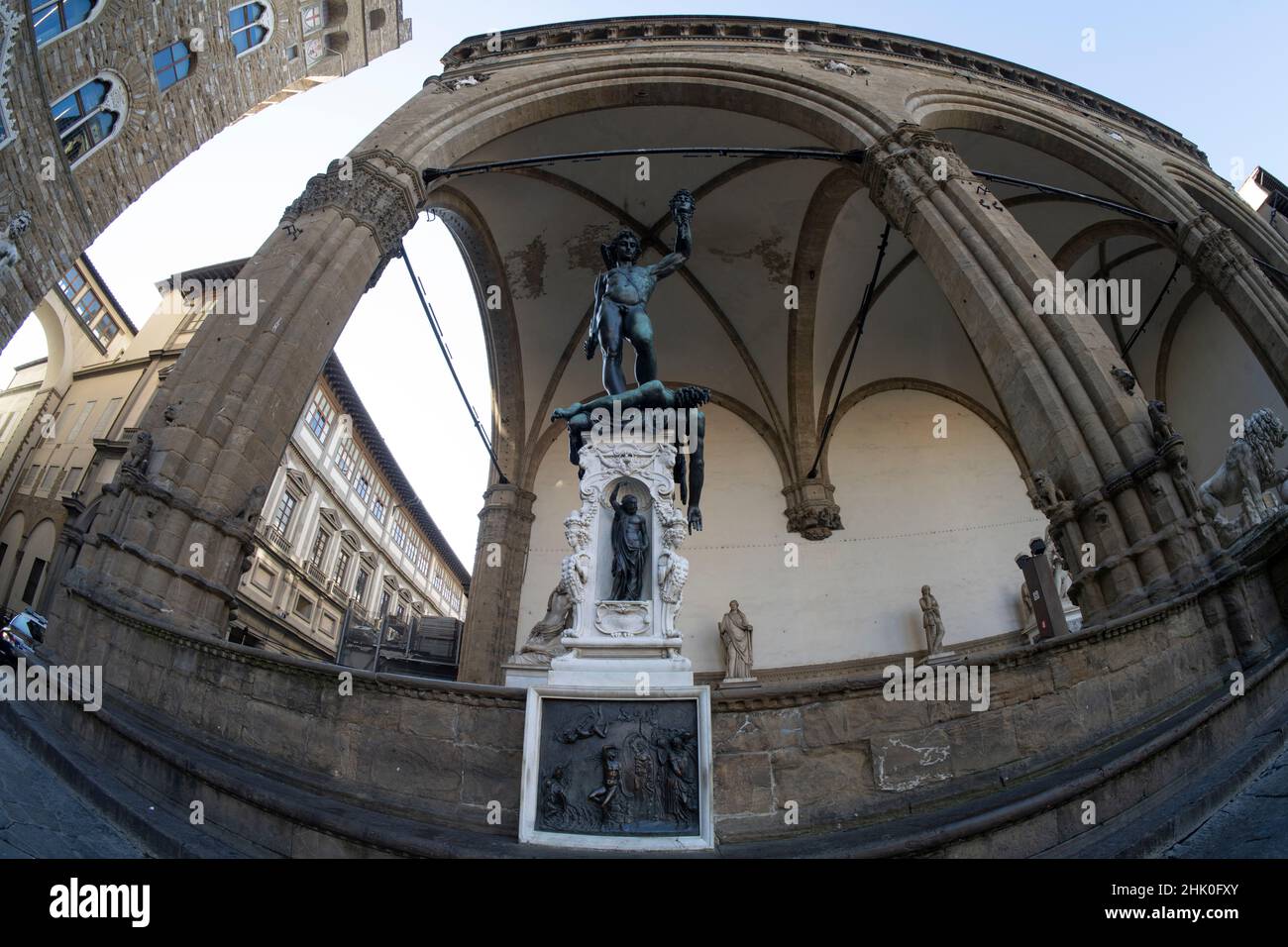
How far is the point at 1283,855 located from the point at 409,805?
395cm

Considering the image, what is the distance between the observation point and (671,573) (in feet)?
13.9

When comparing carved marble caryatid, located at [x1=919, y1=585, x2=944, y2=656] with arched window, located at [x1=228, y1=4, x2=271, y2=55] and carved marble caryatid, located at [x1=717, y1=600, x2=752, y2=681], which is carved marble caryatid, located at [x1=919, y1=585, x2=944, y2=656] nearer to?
carved marble caryatid, located at [x1=717, y1=600, x2=752, y2=681]

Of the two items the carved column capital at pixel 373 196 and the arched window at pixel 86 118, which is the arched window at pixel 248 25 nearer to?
the arched window at pixel 86 118

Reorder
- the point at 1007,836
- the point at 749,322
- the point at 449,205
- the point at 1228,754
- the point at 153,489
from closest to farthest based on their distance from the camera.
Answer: the point at 1007,836 → the point at 1228,754 → the point at 153,489 → the point at 449,205 → the point at 749,322

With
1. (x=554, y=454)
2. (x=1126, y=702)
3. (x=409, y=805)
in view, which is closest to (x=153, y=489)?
(x=409, y=805)

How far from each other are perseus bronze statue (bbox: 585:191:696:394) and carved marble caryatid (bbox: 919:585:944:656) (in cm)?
1116

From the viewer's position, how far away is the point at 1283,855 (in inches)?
91.5

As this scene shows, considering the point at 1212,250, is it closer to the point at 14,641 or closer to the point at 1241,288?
the point at 1241,288

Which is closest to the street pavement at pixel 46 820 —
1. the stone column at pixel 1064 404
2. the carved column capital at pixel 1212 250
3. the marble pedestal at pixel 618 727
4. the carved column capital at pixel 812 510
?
the marble pedestal at pixel 618 727

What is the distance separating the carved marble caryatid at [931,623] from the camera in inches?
545

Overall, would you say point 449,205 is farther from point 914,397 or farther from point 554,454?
point 914,397

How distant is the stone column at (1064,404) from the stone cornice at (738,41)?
604 centimetres
